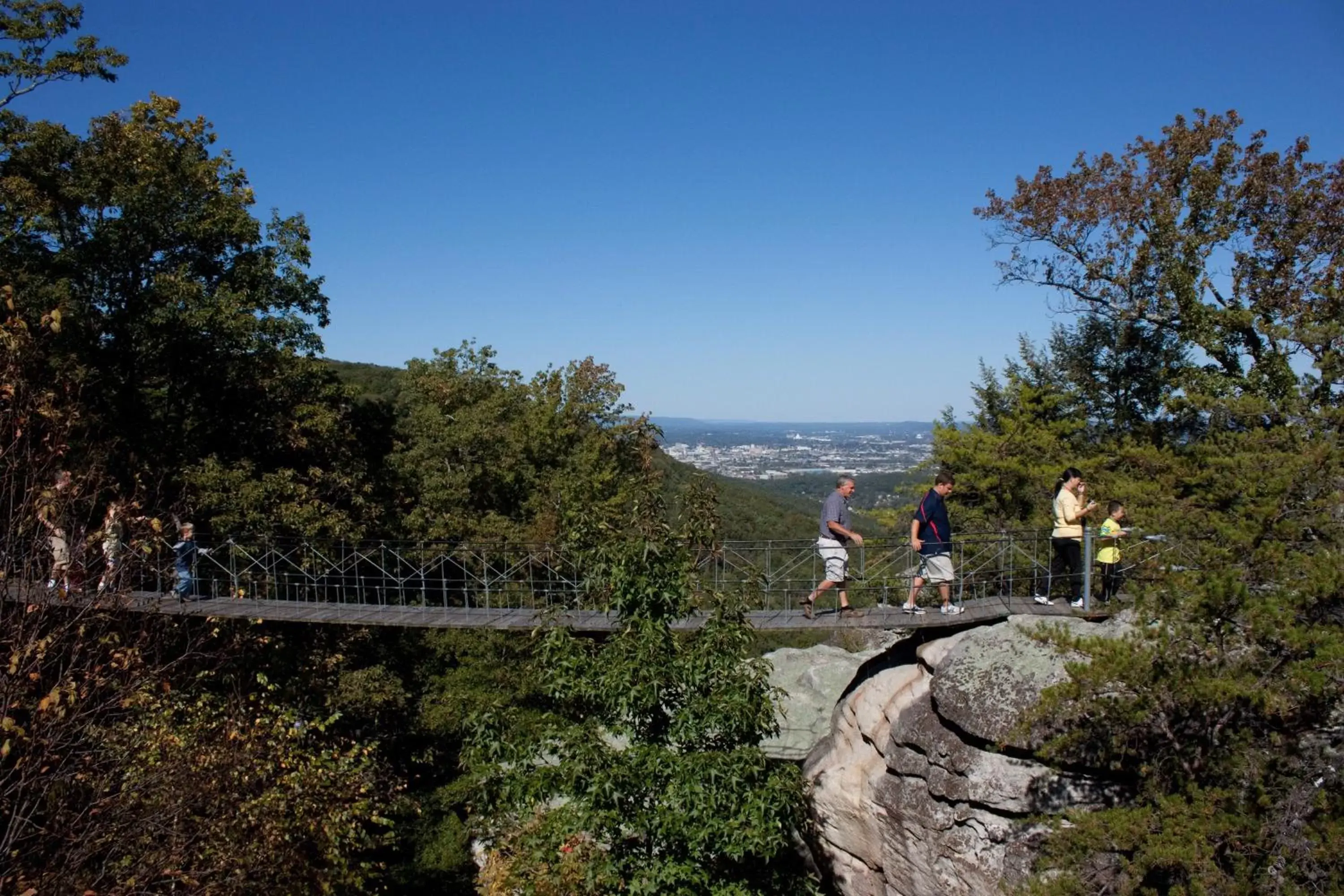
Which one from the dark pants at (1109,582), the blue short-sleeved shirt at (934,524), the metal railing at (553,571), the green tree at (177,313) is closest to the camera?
the metal railing at (553,571)

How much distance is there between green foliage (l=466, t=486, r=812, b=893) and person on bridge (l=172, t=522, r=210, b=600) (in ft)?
18.3

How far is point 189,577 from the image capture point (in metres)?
12.2

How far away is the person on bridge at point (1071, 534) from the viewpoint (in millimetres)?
10273

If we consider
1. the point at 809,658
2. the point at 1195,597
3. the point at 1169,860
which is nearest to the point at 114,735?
the point at 1169,860

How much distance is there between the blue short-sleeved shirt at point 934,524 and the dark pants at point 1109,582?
1976mm

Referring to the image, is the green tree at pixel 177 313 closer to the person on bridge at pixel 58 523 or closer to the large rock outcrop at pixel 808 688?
the person on bridge at pixel 58 523

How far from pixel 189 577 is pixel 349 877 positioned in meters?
4.76

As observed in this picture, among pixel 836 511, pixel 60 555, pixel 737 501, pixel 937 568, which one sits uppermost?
pixel 836 511

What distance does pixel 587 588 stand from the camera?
9.22m

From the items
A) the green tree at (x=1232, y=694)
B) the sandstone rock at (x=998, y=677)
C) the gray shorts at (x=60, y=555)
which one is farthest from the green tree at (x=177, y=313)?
the green tree at (x=1232, y=694)

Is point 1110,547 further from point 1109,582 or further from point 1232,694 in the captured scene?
point 1232,694

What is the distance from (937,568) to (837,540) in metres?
1.28

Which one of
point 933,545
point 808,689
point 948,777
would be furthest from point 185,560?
point 808,689

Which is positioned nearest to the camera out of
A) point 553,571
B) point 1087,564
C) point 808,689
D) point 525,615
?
point 1087,564
